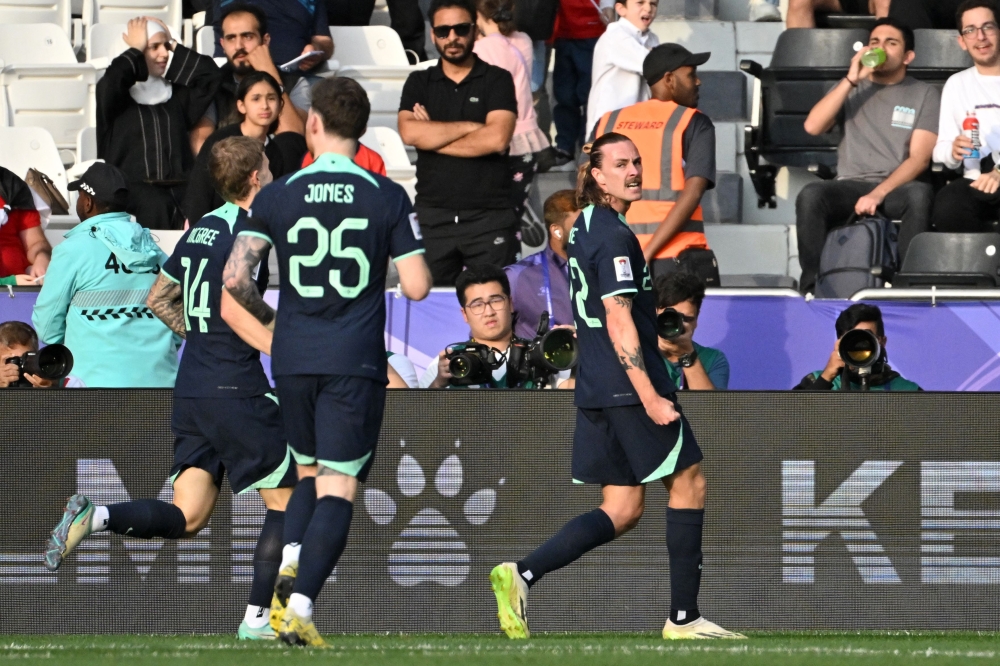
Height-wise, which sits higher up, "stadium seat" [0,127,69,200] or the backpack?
"stadium seat" [0,127,69,200]

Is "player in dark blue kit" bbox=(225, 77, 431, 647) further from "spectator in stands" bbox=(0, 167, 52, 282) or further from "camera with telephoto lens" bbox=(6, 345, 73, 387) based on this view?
"spectator in stands" bbox=(0, 167, 52, 282)

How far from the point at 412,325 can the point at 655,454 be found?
276 centimetres

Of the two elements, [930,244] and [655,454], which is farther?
[930,244]

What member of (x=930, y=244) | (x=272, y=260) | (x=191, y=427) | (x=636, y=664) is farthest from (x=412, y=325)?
(x=636, y=664)

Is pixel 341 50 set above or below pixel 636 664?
above

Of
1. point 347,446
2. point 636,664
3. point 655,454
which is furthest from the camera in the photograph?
point 655,454

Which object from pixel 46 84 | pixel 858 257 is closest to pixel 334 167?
pixel 858 257

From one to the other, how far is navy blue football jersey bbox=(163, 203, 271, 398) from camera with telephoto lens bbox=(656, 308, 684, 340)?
175 centimetres

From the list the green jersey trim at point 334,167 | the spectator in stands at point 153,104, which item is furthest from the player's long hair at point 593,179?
the spectator in stands at point 153,104

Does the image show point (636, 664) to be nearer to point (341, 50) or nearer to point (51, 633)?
point (51, 633)

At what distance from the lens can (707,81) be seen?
12109 mm

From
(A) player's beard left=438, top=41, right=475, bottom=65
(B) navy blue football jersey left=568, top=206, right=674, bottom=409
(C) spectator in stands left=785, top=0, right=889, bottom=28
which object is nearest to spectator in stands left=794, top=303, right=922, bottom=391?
(B) navy blue football jersey left=568, top=206, right=674, bottom=409

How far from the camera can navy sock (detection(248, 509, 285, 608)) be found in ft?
20.4

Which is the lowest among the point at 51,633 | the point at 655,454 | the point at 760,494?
the point at 51,633
